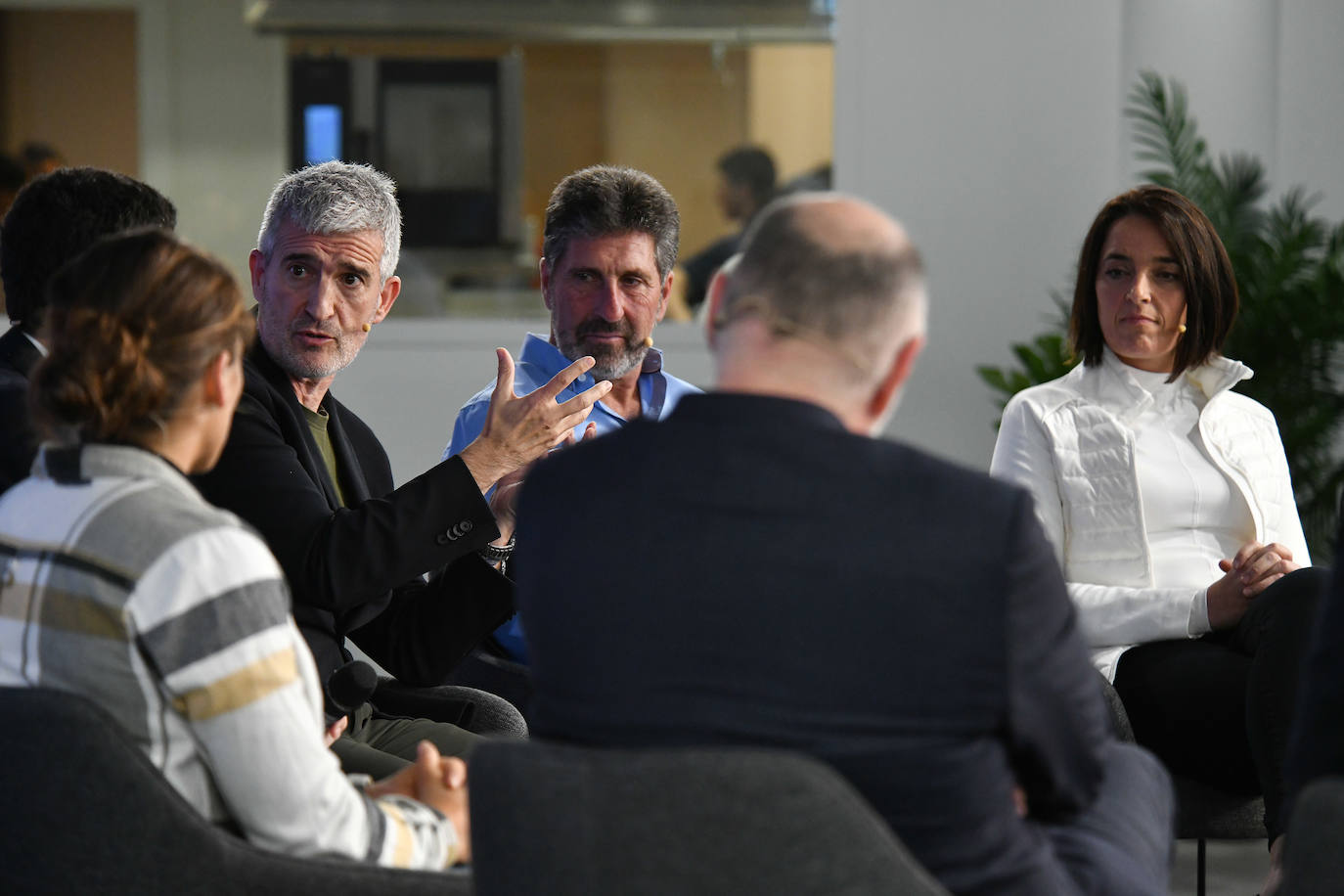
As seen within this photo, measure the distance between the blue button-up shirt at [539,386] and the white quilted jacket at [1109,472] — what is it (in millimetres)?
670

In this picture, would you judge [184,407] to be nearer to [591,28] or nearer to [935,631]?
[935,631]

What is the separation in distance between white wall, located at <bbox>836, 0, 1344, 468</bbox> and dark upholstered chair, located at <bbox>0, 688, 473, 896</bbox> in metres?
4.33

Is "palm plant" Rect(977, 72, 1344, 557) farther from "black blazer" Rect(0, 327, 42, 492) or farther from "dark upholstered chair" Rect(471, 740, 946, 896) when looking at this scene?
"dark upholstered chair" Rect(471, 740, 946, 896)

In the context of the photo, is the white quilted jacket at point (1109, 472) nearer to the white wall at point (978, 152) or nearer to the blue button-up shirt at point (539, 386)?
the blue button-up shirt at point (539, 386)

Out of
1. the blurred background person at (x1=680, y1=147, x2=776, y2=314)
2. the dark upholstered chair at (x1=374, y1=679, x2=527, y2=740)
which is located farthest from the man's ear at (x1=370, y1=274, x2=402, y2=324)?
the blurred background person at (x1=680, y1=147, x2=776, y2=314)

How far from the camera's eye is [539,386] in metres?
2.79

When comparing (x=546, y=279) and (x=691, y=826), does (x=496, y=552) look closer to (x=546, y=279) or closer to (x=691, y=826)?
(x=546, y=279)

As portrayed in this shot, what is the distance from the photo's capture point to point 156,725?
1452 millimetres

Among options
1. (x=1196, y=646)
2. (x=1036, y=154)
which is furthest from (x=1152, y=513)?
(x=1036, y=154)

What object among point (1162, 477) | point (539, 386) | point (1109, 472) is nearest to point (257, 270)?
point (539, 386)

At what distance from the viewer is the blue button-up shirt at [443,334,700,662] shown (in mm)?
2840

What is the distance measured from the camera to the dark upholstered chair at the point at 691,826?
3.90 ft

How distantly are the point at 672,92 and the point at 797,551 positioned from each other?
4780mm

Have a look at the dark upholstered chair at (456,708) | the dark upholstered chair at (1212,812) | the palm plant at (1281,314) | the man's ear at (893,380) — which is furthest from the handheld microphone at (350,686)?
the palm plant at (1281,314)
